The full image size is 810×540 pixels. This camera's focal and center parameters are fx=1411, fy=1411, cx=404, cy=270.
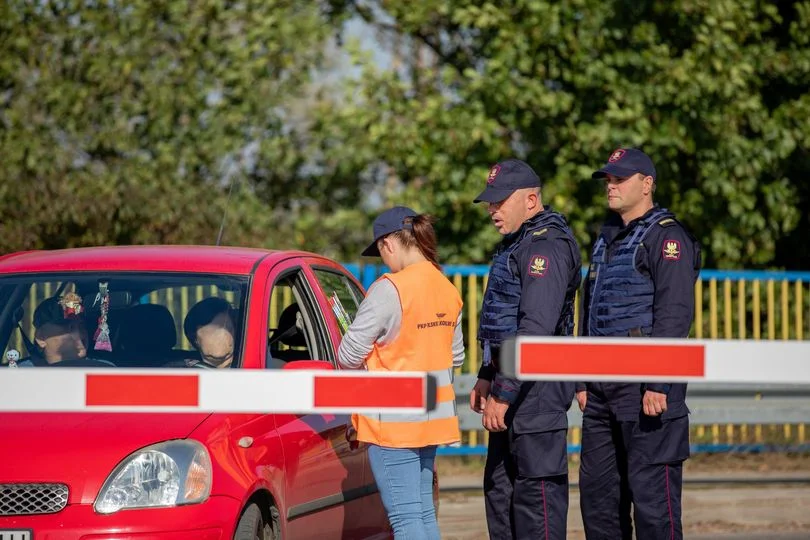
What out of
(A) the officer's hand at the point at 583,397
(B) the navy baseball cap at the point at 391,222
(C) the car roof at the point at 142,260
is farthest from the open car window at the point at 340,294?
(A) the officer's hand at the point at 583,397

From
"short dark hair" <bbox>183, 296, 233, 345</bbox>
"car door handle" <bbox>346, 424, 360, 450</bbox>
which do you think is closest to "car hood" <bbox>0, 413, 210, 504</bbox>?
"short dark hair" <bbox>183, 296, 233, 345</bbox>

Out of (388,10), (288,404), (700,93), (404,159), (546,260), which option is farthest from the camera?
(388,10)

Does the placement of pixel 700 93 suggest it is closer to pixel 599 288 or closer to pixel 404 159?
pixel 404 159

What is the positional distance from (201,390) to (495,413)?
1895 millimetres

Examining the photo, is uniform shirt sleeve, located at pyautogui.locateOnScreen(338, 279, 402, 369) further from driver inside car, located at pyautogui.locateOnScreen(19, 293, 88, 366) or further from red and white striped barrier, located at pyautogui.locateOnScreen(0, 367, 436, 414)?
red and white striped barrier, located at pyautogui.locateOnScreen(0, 367, 436, 414)

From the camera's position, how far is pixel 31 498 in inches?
190

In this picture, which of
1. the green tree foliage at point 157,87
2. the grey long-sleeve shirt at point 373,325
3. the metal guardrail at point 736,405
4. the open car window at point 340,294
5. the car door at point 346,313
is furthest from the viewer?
the green tree foliage at point 157,87

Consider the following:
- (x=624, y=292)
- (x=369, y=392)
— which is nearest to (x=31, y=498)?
(x=369, y=392)

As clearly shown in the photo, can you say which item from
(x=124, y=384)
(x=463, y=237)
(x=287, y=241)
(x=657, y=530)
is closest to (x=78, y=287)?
(x=124, y=384)

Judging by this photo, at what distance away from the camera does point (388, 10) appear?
1484cm

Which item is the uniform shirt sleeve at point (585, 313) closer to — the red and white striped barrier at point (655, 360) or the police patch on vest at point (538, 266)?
the police patch on vest at point (538, 266)

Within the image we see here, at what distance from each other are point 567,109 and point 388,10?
267cm

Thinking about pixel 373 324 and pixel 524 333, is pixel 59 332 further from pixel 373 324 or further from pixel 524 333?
pixel 524 333

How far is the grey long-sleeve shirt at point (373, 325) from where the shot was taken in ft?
17.9
